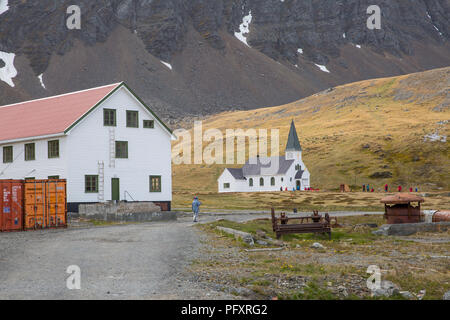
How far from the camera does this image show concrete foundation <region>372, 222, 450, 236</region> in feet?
95.5

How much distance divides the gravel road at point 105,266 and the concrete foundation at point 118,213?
416 inches

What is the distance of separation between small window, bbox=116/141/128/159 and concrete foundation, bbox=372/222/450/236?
823 inches

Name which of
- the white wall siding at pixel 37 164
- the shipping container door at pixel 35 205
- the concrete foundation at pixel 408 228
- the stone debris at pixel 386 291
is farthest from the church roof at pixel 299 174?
the stone debris at pixel 386 291

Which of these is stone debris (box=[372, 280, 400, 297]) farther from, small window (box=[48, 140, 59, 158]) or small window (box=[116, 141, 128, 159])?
small window (box=[116, 141, 128, 159])

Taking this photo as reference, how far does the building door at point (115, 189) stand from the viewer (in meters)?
42.2

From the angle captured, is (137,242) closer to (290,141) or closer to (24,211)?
(24,211)

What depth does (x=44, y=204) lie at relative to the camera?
103 ft

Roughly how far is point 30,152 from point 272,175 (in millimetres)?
66026

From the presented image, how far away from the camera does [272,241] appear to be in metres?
24.0

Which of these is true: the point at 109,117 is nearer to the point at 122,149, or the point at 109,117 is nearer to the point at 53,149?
the point at 122,149

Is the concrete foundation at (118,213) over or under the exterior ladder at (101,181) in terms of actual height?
under

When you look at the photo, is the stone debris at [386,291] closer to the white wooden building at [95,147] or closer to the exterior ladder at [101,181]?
the white wooden building at [95,147]

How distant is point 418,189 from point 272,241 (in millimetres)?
71357

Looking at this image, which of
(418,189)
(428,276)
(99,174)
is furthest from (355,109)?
(428,276)
